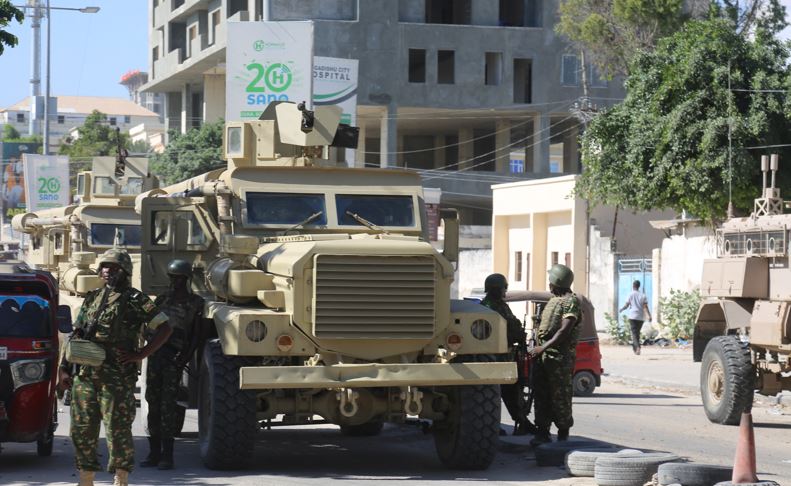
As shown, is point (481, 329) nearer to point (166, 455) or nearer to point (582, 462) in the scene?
point (582, 462)

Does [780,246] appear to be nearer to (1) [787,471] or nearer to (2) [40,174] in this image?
(1) [787,471]

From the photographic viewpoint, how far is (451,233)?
43.5 feet

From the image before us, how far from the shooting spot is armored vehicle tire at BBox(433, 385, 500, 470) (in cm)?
1182

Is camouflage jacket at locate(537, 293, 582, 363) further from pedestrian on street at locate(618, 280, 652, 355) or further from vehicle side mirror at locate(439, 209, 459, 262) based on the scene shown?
pedestrian on street at locate(618, 280, 652, 355)

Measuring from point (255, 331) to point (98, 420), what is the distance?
1875 millimetres

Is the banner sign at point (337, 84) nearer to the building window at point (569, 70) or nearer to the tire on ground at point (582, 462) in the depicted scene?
the tire on ground at point (582, 462)

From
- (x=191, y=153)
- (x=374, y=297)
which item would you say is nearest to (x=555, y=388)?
(x=374, y=297)

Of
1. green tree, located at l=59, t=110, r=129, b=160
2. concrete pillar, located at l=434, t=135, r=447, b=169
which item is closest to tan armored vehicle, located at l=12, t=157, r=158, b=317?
concrete pillar, located at l=434, t=135, r=447, b=169

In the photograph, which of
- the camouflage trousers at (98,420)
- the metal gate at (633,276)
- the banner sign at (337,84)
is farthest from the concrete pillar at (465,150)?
the camouflage trousers at (98,420)

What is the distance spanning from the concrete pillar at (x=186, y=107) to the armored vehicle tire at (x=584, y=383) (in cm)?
5836

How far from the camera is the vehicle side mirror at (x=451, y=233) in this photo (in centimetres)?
1317

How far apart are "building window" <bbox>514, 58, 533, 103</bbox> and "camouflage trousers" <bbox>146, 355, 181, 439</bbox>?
53.9 metres

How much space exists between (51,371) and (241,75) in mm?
19107

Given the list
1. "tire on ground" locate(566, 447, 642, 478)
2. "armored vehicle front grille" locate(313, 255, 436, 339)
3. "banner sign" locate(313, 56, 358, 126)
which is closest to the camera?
"tire on ground" locate(566, 447, 642, 478)
